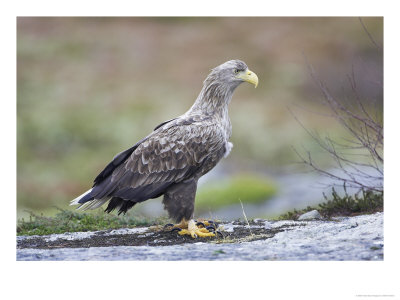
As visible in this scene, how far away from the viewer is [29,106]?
9383 mm

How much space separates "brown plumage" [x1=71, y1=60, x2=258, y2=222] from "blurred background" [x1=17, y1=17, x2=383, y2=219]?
5.49 feet

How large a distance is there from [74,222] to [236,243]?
2.46m

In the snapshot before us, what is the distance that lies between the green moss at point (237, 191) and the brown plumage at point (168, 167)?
9.27 feet

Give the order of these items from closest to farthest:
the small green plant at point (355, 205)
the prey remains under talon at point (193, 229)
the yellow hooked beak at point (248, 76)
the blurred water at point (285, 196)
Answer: the prey remains under talon at point (193, 229) → the yellow hooked beak at point (248, 76) → the small green plant at point (355, 205) → the blurred water at point (285, 196)

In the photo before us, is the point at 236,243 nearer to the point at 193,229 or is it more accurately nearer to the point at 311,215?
the point at 193,229

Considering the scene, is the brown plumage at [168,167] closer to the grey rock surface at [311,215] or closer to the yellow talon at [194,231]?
the yellow talon at [194,231]

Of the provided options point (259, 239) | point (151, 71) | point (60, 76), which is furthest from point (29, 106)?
point (259, 239)

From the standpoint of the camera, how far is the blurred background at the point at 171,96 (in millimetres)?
8719

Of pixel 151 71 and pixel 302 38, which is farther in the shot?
pixel 151 71

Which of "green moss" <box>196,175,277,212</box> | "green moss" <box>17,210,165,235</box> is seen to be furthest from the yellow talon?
"green moss" <box>196,175,277,212</box>

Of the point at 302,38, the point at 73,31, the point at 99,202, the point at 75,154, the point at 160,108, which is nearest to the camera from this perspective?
the point at 99,202

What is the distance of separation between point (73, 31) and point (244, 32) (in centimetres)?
295

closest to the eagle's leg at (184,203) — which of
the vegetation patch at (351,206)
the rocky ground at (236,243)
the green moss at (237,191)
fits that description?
the rocky ground at (236,243)

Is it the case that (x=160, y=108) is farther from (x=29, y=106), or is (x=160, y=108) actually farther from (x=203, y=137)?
(x=203, y=137)
